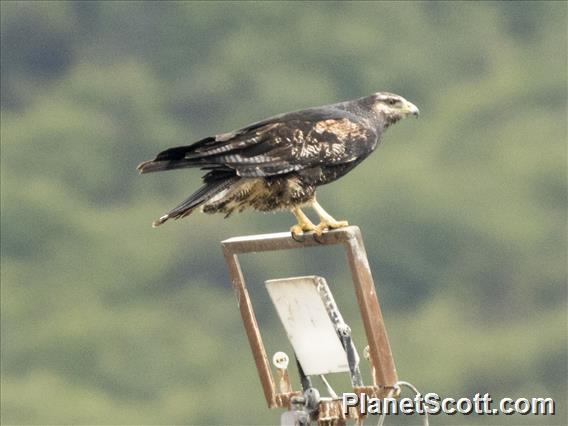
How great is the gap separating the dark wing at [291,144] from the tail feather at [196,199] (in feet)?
0.22

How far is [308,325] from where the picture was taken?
7.53 metres

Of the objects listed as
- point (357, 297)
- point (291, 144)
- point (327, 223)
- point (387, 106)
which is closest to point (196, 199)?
point (327, 223)

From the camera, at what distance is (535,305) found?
134 ft

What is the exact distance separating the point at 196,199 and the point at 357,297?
2.28 metres

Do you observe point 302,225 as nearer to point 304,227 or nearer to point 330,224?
point 304,227

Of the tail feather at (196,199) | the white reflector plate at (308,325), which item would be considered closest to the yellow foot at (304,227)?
the tail feather at (196,199)

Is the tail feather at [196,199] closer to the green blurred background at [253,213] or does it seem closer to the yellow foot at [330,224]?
the yellow foot at [330,224]

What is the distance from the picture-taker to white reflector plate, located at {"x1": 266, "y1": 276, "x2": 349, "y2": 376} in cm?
746

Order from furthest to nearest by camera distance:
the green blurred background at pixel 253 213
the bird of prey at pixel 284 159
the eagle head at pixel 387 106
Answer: the green blurred background at pixel 253 213, the eagle head at pixel 387 106, the bird of prey at pixel 284 159

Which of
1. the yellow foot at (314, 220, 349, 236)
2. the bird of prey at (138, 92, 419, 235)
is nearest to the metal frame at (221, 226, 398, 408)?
the yellow foot at (314, 220, 349, 236)

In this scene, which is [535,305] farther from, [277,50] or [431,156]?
[277,50]

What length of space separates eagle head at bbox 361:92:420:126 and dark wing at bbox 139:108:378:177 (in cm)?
30

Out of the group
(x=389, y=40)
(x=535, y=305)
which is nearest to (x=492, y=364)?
(x=535, y=305)

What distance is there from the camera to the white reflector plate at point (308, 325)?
746cm
